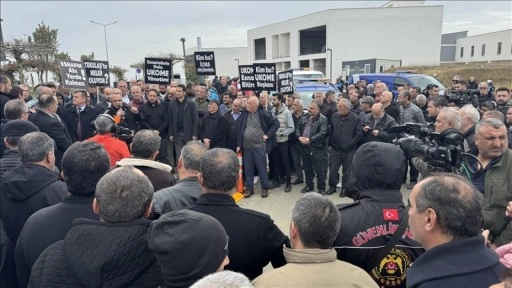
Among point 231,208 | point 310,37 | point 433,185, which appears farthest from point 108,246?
point 310,37

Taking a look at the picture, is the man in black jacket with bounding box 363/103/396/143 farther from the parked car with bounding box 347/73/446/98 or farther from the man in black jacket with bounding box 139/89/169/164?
the parked car with bounding box 347/73/446/98

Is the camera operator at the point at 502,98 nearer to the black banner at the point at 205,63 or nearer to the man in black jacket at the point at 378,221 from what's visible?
the black banner at the point at 205,63

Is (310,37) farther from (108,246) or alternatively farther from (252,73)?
(108,246)

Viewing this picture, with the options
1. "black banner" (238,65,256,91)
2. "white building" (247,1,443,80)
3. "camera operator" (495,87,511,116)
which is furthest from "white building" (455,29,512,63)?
"black banner" (238,65,256,91)

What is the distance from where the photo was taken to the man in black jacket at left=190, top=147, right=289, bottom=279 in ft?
7.75

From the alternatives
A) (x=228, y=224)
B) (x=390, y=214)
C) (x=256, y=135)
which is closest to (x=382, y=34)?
(x=256, y=135)

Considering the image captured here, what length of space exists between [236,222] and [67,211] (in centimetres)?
107

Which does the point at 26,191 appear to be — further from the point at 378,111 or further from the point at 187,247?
the point at 378,111

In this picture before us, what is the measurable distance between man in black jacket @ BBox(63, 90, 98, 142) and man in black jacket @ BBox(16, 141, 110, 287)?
5.05 metres

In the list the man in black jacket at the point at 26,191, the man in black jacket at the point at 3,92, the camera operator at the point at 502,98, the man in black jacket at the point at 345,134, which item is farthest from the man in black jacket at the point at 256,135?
the camera operator at the point at 502,98

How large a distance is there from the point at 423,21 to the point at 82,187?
5443cm

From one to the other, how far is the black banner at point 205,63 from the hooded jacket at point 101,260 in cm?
912

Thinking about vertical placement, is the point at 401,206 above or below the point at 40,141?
below

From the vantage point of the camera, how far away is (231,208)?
95.7 inches
